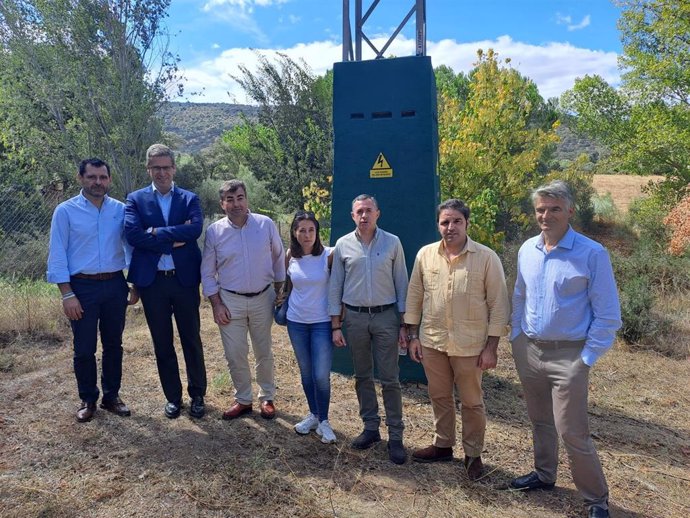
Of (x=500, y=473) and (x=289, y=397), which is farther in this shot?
(x=289, y=397)

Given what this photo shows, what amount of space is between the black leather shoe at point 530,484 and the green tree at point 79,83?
32.1 feet

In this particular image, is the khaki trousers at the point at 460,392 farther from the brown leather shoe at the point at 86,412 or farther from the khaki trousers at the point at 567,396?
the brown leather shoe at the point at 86,412

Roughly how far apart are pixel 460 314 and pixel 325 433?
145cm

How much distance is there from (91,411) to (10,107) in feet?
30.0

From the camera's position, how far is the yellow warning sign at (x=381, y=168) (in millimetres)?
4715

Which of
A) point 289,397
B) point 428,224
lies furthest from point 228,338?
point 428,224

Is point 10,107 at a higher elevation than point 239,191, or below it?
higher

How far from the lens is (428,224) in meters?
4.69

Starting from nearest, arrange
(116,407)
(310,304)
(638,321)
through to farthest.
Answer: (310,304), (116,407), (638,321)

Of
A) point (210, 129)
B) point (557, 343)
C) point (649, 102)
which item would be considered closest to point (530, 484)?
point (557, 343)

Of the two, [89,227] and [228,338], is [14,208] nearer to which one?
[89,227]

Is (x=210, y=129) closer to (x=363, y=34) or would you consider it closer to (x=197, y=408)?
(x=363, y=34)

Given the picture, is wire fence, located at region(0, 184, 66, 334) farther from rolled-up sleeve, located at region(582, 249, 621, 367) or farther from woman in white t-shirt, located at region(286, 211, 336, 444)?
rolled-up sleeve, located at region(582, 249, 621, 367)

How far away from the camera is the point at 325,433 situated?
376 centimetres
